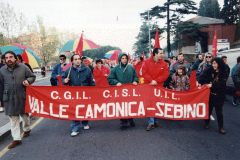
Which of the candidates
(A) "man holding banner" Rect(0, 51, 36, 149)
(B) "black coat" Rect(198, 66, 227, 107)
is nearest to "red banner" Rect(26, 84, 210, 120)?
(B) "black coat" Rect(198, 66, 227, 107)

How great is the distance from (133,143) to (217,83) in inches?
90.9

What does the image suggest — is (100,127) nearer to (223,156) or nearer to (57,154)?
(57,154)

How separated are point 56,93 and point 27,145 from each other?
1.27 m

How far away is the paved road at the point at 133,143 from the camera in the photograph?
134 inches

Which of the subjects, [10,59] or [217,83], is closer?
[10,59]

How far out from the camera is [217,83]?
4.32 m

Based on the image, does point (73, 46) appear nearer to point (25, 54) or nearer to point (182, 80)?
point (25, 54)

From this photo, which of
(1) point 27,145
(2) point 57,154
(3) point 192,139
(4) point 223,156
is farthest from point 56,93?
(4) point 223,156

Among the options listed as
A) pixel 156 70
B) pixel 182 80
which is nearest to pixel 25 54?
pixel 156 70

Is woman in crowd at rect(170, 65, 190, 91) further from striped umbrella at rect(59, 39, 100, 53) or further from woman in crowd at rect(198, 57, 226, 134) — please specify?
striped umbrella at rect(59, 39, 100, 53)

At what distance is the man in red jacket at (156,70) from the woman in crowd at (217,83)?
936mm

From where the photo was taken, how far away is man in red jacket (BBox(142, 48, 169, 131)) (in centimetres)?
474

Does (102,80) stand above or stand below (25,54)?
below

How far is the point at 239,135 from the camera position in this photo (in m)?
4.16
